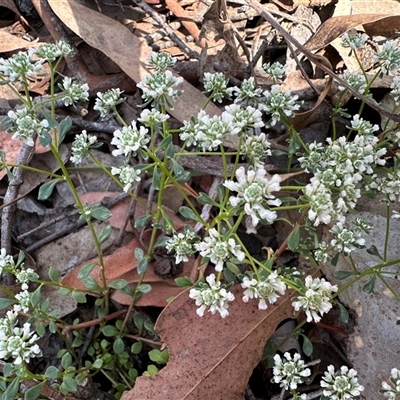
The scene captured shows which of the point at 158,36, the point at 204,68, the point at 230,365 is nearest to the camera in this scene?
the point at 230,365

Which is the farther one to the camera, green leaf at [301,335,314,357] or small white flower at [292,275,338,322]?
green leaf at [301,335,314,357]

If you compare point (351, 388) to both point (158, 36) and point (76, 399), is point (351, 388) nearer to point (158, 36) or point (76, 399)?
point (76, 399)

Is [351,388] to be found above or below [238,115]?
below

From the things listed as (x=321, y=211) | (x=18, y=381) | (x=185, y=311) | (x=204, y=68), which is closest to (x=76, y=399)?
(x=18, y=381)

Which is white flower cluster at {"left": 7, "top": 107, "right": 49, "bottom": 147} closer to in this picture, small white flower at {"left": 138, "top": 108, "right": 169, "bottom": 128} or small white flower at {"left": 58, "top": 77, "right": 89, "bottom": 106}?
small white flower at {"left": 58, "top": 77, "right": 89, "bottom": 106}

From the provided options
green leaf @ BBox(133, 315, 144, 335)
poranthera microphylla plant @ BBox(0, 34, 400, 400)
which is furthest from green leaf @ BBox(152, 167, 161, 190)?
green leaf @ BBox(133, 315, 144, 335)

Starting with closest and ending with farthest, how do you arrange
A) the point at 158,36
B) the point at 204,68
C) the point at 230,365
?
1. the point at 230,365
2. the point at 204,68
3. the point at 158,36

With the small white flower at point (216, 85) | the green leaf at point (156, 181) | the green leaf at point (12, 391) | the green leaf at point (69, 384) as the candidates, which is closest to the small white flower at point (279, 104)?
the small white flower at point (216, 85)

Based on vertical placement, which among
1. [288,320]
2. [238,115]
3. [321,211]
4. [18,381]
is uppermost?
[238,115]
